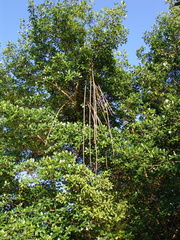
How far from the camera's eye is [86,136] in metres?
4.54

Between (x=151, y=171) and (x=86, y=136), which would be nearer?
(x=151, y=171)

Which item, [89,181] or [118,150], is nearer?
[89,181]

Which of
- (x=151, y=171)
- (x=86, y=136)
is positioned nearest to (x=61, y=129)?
(x=86, y=136)

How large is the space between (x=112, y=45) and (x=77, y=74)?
3.72ft

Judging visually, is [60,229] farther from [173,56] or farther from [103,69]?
[173,56]

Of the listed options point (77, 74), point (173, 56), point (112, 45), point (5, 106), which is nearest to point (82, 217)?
point (5, 106)

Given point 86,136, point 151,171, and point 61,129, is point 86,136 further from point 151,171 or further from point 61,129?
point 151,171

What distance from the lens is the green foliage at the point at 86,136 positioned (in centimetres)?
387

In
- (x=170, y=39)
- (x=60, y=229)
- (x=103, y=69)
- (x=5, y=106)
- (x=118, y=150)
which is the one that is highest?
(x=170, y=39)

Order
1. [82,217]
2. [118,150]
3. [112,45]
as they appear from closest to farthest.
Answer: [82,217]
[118,150]
[112,45]

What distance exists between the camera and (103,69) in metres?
5.58

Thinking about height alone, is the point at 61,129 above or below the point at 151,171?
above

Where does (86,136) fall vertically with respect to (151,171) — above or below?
above

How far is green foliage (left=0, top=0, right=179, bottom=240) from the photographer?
12.7 feet
